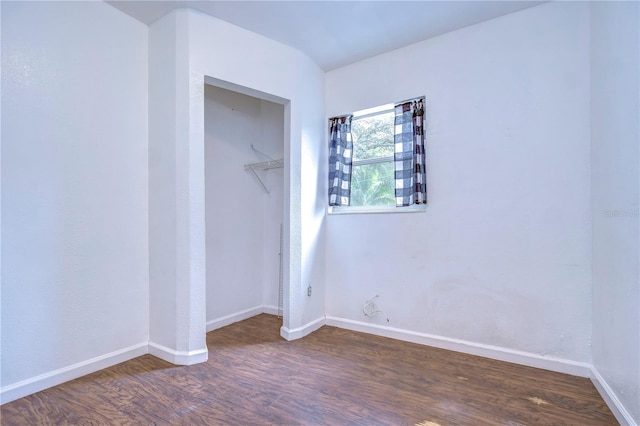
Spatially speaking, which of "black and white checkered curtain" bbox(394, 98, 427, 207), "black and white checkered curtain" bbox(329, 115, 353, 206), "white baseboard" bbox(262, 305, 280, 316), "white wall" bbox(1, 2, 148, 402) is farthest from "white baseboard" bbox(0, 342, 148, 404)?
"black and white checkered curtain" bbox(394, 98, 427, 207)

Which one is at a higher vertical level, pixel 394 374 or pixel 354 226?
pixel 354 226

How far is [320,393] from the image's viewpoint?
200cm

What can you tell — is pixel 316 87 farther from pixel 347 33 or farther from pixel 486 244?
pixel 486 244

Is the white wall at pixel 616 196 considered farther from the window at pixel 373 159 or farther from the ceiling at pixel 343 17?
the window at pixel 373 159

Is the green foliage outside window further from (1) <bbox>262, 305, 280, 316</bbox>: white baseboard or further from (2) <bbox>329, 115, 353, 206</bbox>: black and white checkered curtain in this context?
(1) <bbox>262, 305, 280, 316</bbox>: white baseboard

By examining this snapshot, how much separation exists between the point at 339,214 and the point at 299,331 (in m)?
1.21

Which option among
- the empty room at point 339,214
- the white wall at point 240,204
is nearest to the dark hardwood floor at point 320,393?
the empty room at point 339,214

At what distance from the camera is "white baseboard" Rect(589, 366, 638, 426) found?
5.33ft

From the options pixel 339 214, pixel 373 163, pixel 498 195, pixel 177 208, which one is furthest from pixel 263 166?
pixel 498 195

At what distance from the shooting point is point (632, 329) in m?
1.59

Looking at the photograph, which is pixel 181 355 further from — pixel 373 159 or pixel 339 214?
pixel 373 159

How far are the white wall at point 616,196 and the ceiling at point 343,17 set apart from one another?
2.61ft

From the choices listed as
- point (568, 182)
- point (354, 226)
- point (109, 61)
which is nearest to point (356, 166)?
point (354, 226)

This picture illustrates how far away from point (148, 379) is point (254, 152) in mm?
2461
